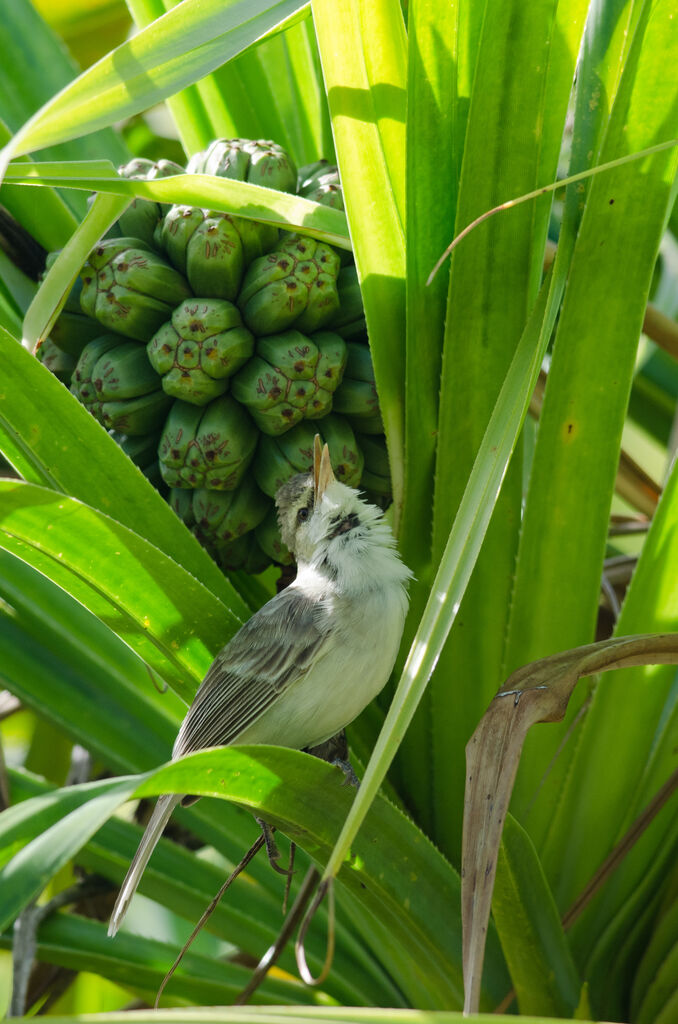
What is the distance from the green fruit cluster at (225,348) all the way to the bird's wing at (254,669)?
0.11m

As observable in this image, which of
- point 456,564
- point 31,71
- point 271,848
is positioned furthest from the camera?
point 31,71

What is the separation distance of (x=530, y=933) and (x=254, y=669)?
0.40 m

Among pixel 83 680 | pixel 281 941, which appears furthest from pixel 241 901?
pixel 83 680

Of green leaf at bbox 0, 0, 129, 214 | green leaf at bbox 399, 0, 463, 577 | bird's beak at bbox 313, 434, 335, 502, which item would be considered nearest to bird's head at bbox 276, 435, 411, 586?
bird's beak at bbox 313, 434, 335, 502

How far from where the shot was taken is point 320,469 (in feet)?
3.79

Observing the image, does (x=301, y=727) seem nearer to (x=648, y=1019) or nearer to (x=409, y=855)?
(x=409, y=855)

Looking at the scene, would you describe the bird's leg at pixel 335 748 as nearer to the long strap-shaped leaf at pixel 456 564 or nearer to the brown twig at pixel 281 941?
the brown twig at pixel 281 941

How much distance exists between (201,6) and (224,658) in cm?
62

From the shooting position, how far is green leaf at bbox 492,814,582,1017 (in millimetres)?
923

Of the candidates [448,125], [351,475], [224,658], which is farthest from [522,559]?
[448,125]

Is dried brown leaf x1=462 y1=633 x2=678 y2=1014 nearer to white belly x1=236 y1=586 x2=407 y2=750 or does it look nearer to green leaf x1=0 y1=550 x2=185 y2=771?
white belly x1=236 y1=586 x2=407 y2=750

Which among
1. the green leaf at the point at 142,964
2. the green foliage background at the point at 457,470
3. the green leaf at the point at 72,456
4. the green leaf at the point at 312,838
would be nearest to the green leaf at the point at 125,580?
the green foliage background at the point at 457,470

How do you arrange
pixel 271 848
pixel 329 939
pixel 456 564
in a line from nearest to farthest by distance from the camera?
1. pixel 329 939
2. pixel 456 564
3. pixel 271 848

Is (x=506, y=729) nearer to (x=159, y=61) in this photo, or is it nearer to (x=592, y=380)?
(x=592, y=380)
